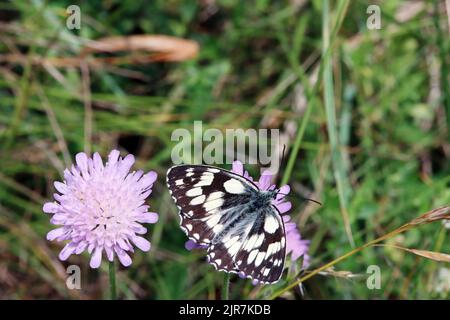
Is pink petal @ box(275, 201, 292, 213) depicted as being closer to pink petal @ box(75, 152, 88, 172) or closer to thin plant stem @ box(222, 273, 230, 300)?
thin plant stem @ box(222, 273, 230, 300)

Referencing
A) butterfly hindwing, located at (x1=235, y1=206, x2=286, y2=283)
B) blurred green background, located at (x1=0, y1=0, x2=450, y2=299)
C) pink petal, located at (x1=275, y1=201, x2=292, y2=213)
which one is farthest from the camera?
blurred green background, located at (x1=0, y1=0, x2=450, y2=299)

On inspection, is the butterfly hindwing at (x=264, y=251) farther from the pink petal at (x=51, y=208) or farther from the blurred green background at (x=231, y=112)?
the blurred green background at (x=231, y=112)

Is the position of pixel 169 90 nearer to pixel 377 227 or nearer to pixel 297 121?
pixel 297 121

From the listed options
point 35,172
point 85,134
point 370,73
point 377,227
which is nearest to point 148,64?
point 85,134

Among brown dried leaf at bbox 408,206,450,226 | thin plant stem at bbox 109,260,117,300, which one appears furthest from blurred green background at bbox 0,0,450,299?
brown dried leaf at bbox 408,206,450,226

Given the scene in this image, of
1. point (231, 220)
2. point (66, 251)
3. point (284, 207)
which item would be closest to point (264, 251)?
point (231, 220)

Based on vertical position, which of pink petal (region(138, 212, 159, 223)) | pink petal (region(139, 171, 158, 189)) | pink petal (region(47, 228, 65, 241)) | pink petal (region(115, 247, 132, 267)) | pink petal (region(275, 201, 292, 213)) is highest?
pink petal (region(139, 171, 158, 189))

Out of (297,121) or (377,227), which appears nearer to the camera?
(377,227)
